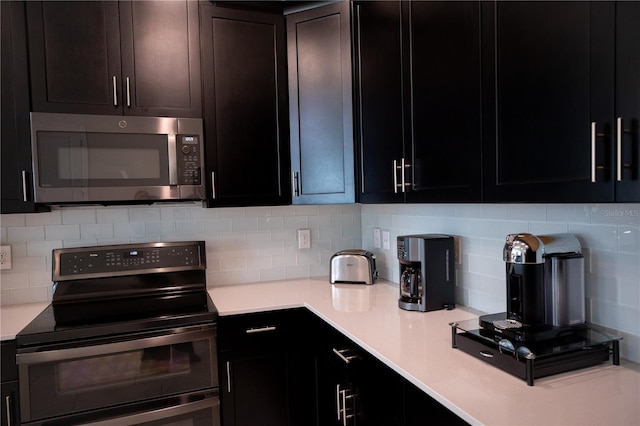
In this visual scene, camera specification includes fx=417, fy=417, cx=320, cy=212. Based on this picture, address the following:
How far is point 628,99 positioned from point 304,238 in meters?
1.91

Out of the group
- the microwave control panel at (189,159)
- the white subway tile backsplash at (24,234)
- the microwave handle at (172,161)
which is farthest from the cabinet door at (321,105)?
the white subway tile backsplash at (24,234)

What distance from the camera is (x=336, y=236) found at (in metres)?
2.65

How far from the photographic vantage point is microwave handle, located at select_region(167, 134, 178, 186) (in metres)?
1.97

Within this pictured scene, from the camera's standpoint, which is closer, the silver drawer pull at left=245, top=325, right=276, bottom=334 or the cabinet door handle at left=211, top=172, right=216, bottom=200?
the silver drawer pull at left=245, top=325, right=276, bottom=334

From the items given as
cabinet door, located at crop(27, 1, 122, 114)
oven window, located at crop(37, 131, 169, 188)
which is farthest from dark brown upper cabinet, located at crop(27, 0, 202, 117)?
oven window, located at crop(37, 131, 169, 188)

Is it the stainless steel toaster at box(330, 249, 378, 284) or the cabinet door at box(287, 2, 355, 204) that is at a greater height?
the cabinet door at box(287, 2, 355, 204)

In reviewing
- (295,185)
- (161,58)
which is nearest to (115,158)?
(161,58)

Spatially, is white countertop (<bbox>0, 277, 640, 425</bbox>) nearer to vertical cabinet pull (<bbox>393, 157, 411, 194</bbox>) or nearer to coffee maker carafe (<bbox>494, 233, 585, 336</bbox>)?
coffee maker carafe (<bbox>494, 233, 585, 336</bbox>)

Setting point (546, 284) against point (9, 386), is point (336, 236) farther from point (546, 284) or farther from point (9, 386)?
point (9, 386)

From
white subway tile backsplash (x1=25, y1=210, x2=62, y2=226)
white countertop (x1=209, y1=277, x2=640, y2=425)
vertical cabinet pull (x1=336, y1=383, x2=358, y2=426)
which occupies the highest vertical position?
white subway tile backsplash (x1=25, y1=210, x2=62, y2=226)

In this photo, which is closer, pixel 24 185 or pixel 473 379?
pixel 473 379

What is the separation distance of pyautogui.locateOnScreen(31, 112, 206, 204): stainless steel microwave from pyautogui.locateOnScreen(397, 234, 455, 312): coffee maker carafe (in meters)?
1.03

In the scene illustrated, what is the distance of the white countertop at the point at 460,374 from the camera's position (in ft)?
3.06

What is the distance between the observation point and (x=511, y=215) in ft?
5.13
